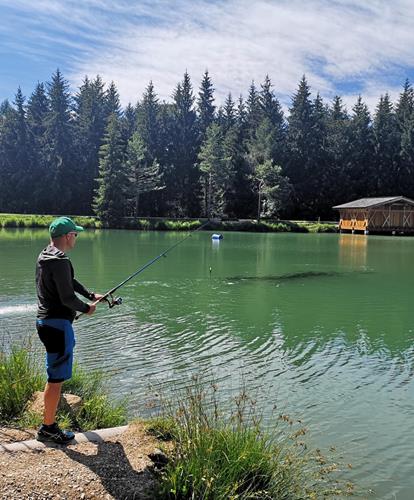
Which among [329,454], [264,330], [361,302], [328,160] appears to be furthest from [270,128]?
[329,454]

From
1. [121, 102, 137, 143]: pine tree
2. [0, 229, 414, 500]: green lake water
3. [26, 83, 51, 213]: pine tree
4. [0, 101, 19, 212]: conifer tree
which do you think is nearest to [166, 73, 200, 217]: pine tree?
[121, 102, 137, 143]: pine tree

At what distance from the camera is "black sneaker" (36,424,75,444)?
404cm

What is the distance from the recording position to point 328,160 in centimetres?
6969

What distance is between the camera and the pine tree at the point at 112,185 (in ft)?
181

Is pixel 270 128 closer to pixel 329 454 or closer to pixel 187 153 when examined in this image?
pixel 187 153

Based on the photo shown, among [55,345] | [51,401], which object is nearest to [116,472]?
[51,401]

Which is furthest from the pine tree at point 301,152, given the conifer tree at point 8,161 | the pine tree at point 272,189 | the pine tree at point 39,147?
the conifer tree at point 8,161

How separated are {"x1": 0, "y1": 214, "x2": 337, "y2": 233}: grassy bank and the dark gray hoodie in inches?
1924

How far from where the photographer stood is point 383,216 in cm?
5569

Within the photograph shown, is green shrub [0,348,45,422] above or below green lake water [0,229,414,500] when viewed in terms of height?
above

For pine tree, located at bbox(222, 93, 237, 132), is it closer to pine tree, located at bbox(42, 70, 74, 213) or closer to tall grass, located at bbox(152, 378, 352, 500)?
pine tree, located at bbox(42, 70, 74, 213)

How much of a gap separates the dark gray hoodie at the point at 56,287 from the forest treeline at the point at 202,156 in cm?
5768

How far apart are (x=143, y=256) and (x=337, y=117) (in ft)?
192

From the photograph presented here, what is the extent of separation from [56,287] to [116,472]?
4.78ft
